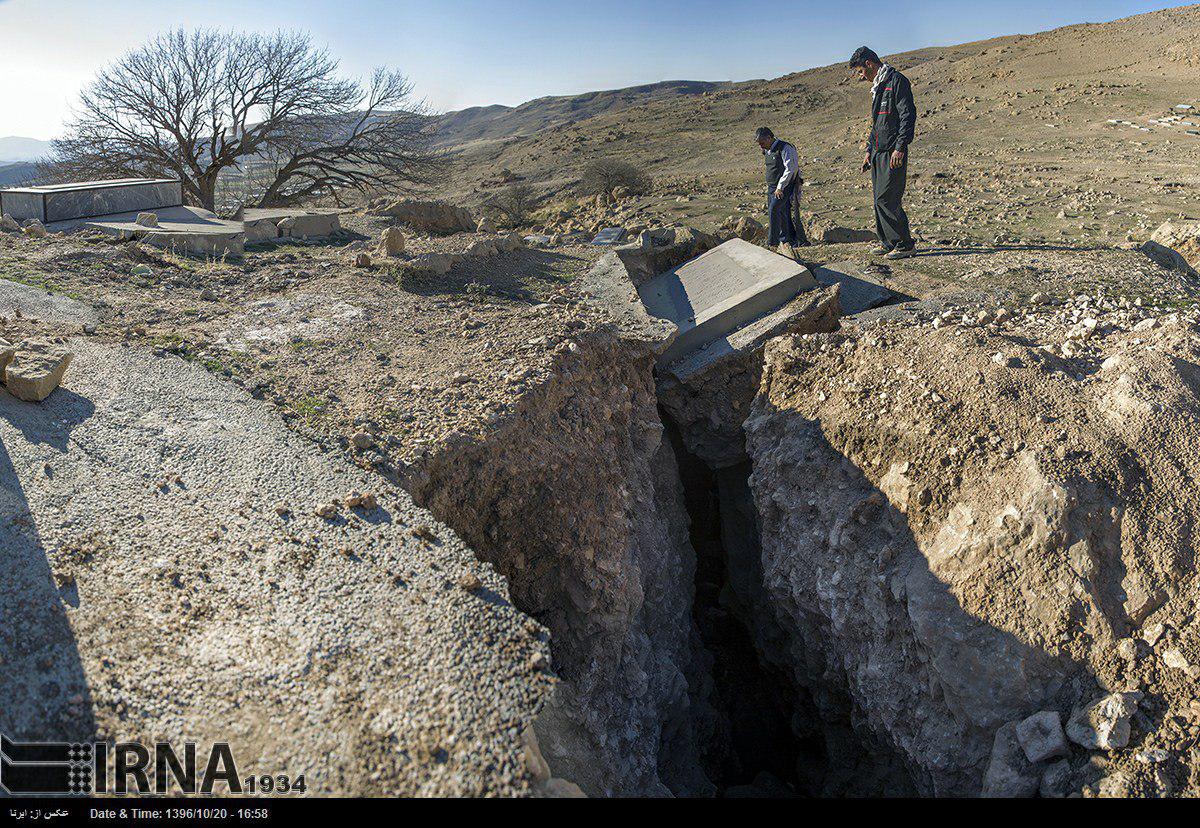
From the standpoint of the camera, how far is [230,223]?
8.50 m

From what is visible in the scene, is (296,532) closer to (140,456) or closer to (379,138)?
(140,456)

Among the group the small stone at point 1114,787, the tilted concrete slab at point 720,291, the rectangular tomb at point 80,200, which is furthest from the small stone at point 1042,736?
the rectangular tomb at point 80,200

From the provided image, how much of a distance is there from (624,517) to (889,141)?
4.50 metres

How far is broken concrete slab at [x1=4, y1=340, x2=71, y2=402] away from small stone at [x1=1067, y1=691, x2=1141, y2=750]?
4.96 meters

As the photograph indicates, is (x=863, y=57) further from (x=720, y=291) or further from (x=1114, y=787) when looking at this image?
(x=1114, y=787)

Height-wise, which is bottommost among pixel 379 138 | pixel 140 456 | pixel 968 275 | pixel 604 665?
pixel 604 665

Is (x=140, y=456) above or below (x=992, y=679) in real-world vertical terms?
above

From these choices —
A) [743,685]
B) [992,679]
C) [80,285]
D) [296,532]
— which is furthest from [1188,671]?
[80,285]

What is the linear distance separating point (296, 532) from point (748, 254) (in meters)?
4.71

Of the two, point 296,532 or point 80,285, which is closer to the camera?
point 296,532

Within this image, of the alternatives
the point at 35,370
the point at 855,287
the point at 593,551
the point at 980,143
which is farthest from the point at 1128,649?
the point at 980,143

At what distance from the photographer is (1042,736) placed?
2.95 metres

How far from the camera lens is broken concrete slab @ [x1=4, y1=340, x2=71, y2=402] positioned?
3480 mm

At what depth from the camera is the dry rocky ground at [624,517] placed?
7.83ft
